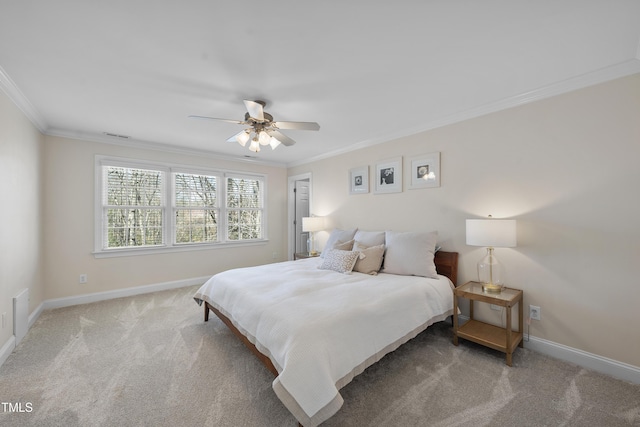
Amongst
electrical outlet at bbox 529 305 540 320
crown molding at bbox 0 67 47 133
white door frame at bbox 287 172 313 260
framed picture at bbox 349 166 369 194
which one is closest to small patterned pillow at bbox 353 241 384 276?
framed picture at bbox 349 166 369 194

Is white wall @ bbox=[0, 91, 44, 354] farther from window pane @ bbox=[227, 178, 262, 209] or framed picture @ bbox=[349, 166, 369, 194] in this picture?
framed picture @ bbox=[349, 166, 369, 194]

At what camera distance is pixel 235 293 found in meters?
2.42

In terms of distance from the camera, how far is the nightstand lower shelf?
7.41 ft

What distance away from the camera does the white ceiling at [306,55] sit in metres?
1.49

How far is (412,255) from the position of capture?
2.90 meters

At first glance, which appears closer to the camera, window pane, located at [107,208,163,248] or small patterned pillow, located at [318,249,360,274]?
small patterned pillow, located at [318,249,360,274]

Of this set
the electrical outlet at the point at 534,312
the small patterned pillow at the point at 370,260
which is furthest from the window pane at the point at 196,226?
the electrical outlet at the point at 534,312

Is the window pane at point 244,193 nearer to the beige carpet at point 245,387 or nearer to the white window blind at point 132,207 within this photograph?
the white window blind at point 132,207

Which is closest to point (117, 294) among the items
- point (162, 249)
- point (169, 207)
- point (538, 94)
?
point (162, 249)

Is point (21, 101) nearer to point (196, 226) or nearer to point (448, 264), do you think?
point (196, 226)

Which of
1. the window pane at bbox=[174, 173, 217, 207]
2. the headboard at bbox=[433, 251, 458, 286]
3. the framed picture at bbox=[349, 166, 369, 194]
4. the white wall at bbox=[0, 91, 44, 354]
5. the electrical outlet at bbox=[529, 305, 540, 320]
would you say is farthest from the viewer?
the window pane at bbox=[174, 173, 217, 207]

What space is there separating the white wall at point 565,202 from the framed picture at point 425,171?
0.29ft

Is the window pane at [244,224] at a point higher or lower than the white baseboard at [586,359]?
higher

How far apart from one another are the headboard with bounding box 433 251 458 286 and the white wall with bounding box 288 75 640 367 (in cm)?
8
